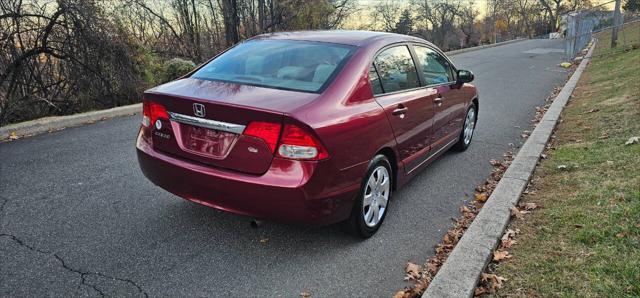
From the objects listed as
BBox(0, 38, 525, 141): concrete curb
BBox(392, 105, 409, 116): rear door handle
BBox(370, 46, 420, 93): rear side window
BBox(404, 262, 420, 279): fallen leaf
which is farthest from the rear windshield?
BBox(0, 38, 525, 141): concrete curb

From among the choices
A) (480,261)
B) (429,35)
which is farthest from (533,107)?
(429,35)

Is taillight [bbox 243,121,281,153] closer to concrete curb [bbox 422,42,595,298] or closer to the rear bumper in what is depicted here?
the rear bumper

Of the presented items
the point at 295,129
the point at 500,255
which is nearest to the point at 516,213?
the point at 500,255

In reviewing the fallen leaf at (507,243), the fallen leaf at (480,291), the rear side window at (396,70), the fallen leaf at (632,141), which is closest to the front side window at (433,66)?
the rear side window at (396,70)

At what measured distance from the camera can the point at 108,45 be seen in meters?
8.07

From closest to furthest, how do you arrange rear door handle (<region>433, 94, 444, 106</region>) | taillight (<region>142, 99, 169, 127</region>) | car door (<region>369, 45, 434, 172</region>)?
taillight (<region>142, 99, 169, 127</region>) < car door (<region>369, 45, 434, 172</region>) < rear door handle (<region>433, 94, 444, 106</region>)

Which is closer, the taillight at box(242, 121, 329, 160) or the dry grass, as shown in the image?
the dry grass

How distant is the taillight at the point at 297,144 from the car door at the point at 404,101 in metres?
0.94

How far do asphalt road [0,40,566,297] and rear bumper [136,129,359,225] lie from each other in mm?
377

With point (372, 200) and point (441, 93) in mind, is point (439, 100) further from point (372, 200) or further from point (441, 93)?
point (372, 200)

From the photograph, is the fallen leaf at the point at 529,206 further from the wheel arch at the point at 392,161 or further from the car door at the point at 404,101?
the wheel arch at the point at 392,161

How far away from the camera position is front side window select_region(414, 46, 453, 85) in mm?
4664

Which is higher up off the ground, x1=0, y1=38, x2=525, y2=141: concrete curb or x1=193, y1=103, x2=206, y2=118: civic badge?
x1=193, y1=103, x2=206, y2=118: civic badge

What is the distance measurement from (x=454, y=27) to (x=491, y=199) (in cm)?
4913
